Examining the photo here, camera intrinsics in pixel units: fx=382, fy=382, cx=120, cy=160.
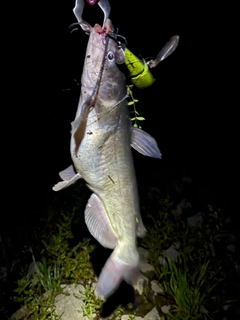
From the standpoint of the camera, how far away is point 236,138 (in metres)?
5.89

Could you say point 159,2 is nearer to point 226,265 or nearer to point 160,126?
point 160,126

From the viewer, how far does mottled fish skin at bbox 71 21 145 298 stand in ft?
5.15

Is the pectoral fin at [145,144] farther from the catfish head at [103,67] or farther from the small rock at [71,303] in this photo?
the small rock at [71,303]

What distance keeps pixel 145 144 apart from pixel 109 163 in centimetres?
18

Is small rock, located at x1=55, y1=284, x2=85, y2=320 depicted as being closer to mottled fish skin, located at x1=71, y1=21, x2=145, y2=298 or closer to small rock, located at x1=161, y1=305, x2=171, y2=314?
small rock, located at x1=161, y1=305, x2=171, y2=314

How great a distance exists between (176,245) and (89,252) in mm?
893

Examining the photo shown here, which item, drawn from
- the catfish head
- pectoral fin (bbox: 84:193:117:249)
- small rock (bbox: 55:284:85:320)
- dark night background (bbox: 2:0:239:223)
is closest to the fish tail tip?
pectoral fin (bbox: 84:193:117:249)

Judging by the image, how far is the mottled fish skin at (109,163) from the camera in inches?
61.7

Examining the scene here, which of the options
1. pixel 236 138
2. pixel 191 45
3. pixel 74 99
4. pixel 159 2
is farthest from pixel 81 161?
pixel 236 138

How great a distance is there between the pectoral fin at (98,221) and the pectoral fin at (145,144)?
32 centimetres

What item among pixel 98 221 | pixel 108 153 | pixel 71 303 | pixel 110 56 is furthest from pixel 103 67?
pixel 71 303

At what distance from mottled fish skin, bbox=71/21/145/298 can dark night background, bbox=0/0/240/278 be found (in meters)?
2.46

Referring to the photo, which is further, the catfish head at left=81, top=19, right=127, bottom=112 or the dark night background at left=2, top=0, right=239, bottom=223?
the dark night background at left=2, top=0, right=239, bottom=223

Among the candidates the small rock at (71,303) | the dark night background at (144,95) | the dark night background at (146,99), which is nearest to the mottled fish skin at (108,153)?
the small rock at (71,303)
